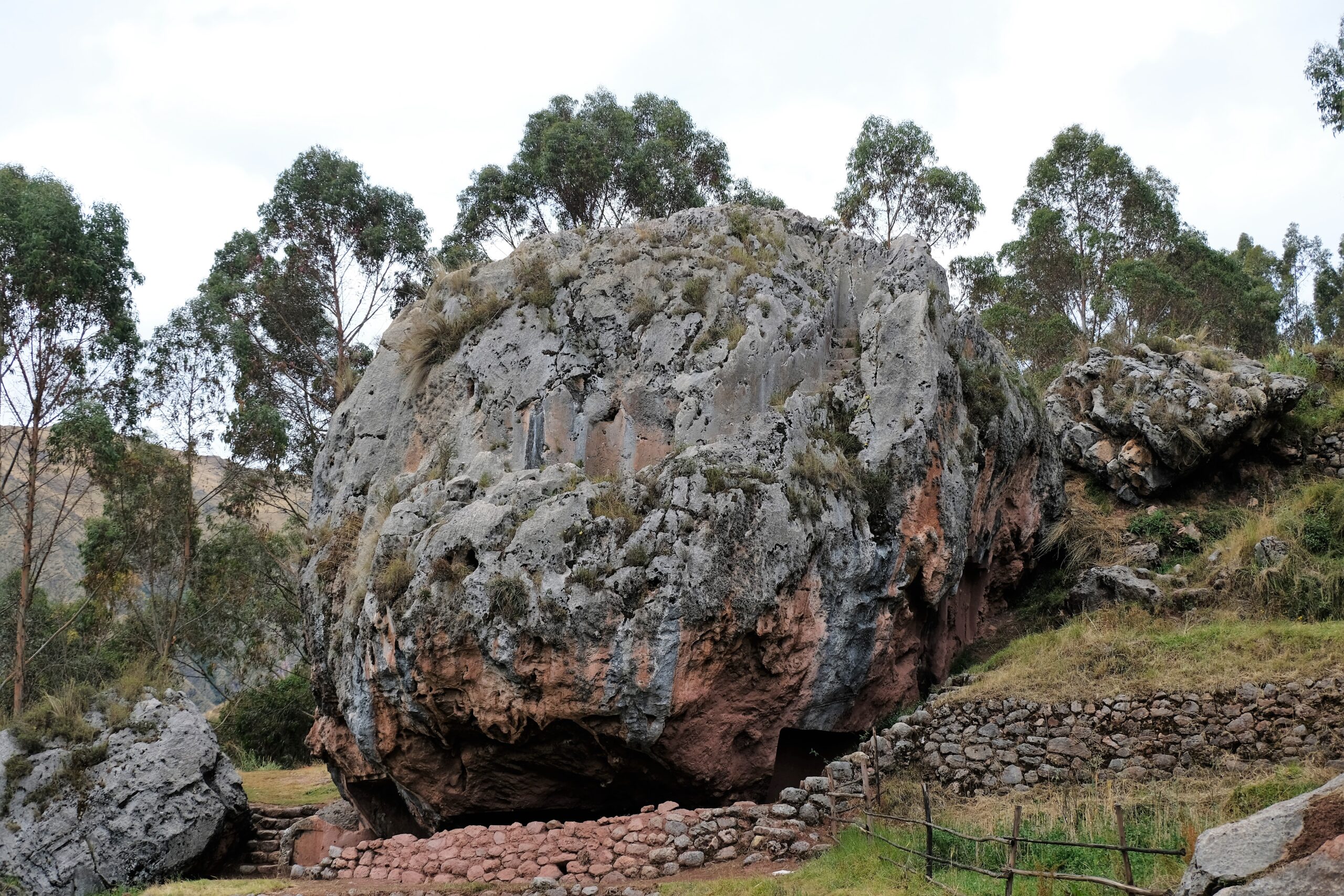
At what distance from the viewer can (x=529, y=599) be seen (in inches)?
424

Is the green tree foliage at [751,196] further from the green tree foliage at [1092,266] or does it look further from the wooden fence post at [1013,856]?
the wooden fence post at [1013,856]

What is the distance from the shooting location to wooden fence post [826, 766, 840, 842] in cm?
1048

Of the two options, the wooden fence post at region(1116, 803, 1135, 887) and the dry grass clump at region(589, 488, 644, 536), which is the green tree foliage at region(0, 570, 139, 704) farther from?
the wooden fence post at region(1116, 803, 1135, 887)

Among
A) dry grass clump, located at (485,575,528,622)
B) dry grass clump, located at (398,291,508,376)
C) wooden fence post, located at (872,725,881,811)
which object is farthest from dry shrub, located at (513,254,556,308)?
wooden fence post, located at (872,725,881,811)

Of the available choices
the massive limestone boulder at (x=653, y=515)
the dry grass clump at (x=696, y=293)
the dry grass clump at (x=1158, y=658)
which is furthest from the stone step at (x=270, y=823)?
the dry grass clump at (x=1158, y=658)

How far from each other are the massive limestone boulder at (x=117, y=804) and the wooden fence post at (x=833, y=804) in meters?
8.63

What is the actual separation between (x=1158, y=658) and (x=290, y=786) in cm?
1612

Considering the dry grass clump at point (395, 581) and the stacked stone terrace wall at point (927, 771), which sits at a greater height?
the dry grass clump at point (395, 581)

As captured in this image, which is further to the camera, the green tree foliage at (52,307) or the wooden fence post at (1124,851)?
the green tree foliage at (52,307)

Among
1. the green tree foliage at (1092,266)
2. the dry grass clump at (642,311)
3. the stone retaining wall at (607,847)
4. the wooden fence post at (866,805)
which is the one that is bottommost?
the stone retaining wall at (607,847)

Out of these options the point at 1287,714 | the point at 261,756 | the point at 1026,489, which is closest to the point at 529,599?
the point at 1287,714

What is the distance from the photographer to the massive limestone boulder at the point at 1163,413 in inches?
711

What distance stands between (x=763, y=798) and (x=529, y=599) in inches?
154

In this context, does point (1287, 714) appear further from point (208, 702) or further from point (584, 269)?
point (208, 702)
